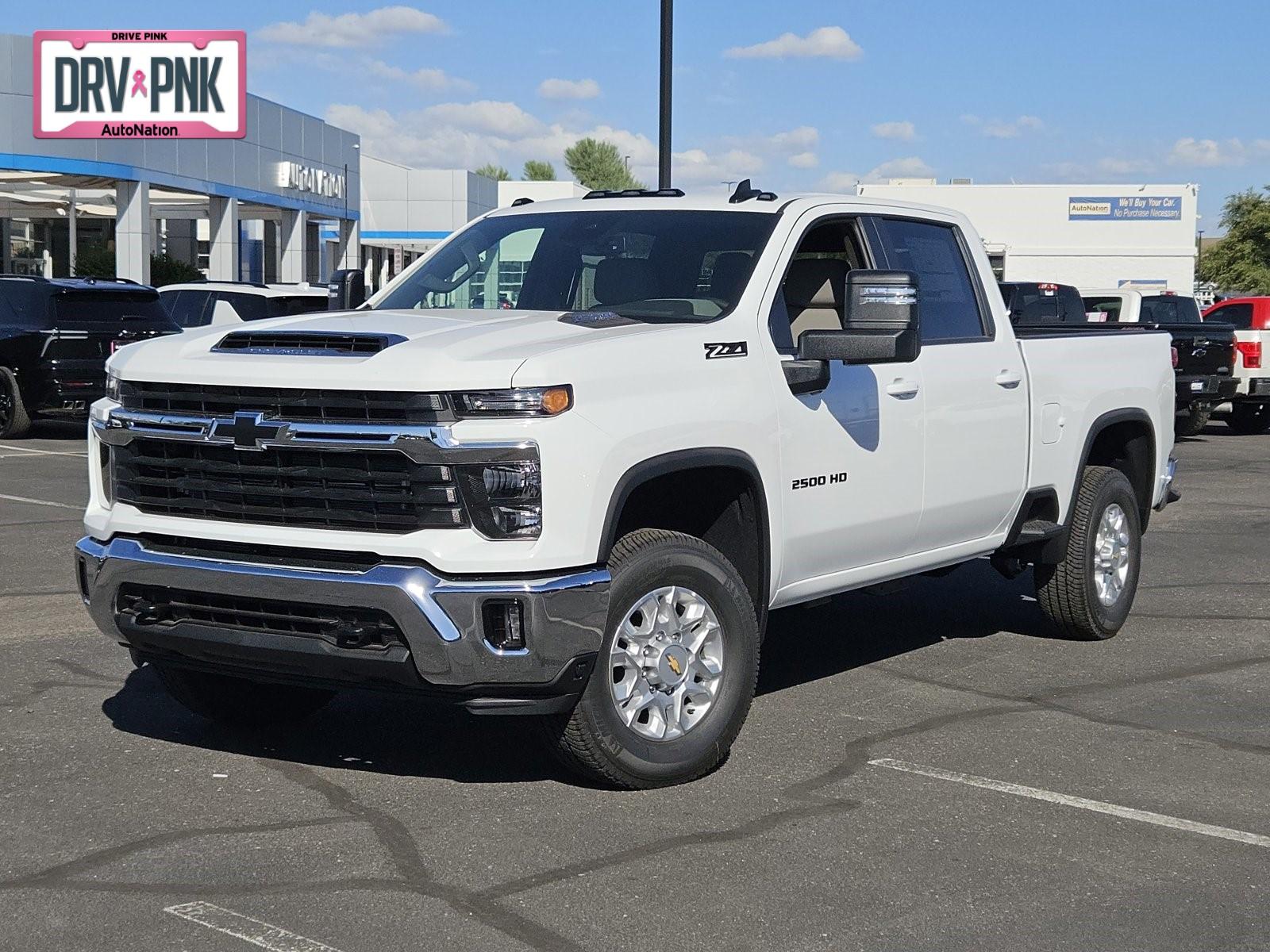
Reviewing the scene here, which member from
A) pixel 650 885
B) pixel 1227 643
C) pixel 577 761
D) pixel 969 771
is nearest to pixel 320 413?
pixel 577 761

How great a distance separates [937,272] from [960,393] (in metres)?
0.64

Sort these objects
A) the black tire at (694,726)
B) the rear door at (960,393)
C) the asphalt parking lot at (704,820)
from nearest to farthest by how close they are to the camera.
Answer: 1. the asphalt parking lot at (704,820)
2. the black tire at (694,726)
3. the rear door at (960,393)

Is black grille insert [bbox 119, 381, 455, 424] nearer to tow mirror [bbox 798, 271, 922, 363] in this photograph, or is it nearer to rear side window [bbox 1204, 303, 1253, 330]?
tow mirror [bbox 798, 271, 922, 363]

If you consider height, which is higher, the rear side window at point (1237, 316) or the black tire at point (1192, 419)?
the rear side window at point (1237, 316)

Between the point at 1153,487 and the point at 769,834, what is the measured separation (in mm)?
4672

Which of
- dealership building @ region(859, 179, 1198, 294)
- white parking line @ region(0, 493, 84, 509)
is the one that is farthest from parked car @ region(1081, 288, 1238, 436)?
dealership building @ region(859, 179, 1198, 294)

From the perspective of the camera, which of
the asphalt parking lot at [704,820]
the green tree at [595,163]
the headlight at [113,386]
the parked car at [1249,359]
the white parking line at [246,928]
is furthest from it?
the green tree at [595,163]

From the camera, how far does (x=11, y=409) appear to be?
766 inches

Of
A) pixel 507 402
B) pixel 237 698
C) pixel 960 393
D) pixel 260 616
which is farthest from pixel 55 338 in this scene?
pixel 507 402

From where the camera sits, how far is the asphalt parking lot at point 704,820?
14.5ft

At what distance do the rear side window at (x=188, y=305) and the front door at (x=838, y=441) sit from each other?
16.3m

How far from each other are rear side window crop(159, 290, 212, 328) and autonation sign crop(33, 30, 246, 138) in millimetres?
9558

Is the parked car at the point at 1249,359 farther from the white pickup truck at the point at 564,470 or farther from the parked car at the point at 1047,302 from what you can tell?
the white pickup truck at the point at 564,470

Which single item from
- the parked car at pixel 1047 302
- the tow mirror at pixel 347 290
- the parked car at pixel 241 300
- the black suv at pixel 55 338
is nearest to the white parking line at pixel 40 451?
the black suv at pixel 55 338
